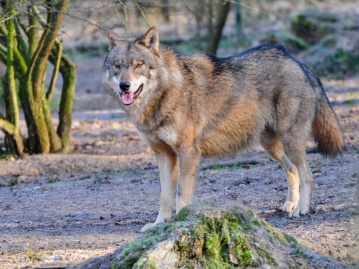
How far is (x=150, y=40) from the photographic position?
721 cm

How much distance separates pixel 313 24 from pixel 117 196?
15.6 m

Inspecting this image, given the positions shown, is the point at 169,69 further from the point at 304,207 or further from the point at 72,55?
the point at 72,55

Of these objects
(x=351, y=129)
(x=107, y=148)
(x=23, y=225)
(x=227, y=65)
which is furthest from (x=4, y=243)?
(x=351, y=129)

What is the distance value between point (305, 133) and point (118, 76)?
2.28 meters

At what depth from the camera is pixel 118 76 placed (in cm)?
698

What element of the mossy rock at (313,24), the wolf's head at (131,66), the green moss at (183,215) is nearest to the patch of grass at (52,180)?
the wolf's head at (131,66)

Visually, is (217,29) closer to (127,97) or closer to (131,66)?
(131,66)

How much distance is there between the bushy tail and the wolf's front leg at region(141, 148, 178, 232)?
1.82 metres

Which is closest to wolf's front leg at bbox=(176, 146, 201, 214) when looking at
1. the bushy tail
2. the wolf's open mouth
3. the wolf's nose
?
the wolf's open mouth

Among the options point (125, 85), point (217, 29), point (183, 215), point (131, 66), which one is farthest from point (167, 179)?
point (217, 29)

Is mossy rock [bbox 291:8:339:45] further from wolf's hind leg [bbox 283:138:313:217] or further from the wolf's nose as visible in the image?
the wolf's nose

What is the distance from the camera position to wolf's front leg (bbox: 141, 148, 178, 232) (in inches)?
284

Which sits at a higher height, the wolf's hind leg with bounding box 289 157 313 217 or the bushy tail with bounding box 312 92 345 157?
the bushy tail with bounding box 312 92 345 157

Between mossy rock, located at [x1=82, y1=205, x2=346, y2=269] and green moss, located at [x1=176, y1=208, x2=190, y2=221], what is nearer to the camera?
mossy rock, located at [x1=82, y1=205, x2=346, y2=269]
